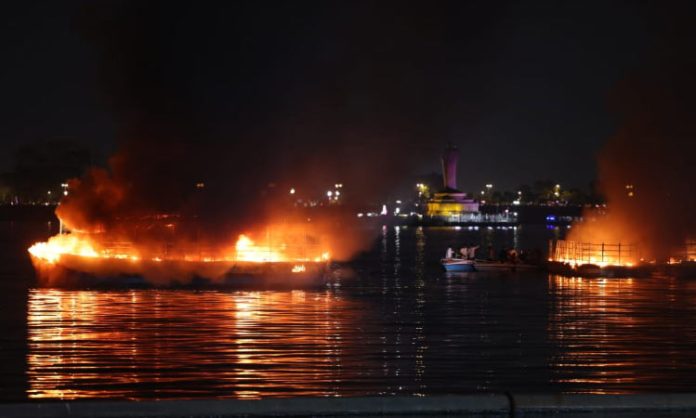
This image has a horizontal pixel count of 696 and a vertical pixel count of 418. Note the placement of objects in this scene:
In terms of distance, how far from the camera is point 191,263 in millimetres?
38469

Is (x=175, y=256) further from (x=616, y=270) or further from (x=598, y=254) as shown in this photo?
(x=598, y=254)

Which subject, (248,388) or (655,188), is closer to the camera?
(248,388)

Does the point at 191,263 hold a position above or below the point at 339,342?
above

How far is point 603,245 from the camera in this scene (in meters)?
47.0

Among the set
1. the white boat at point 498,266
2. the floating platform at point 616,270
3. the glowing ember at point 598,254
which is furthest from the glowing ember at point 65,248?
the glowing ember at point 598,254

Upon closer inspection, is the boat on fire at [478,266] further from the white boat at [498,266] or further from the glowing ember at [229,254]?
the glowing ember at [229,254]

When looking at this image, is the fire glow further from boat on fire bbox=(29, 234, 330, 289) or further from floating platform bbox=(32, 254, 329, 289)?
floating platform bbox=(32, 254, 329, 289)

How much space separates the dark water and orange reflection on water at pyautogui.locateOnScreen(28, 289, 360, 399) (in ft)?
0.13

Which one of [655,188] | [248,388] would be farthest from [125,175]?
[248,388]

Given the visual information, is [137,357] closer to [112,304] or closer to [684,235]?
[112,304]

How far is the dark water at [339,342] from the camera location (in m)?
16.7

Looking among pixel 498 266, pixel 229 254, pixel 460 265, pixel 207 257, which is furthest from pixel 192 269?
pixel 498 266

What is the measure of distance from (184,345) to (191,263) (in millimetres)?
17424

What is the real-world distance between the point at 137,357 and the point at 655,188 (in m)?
39.2
